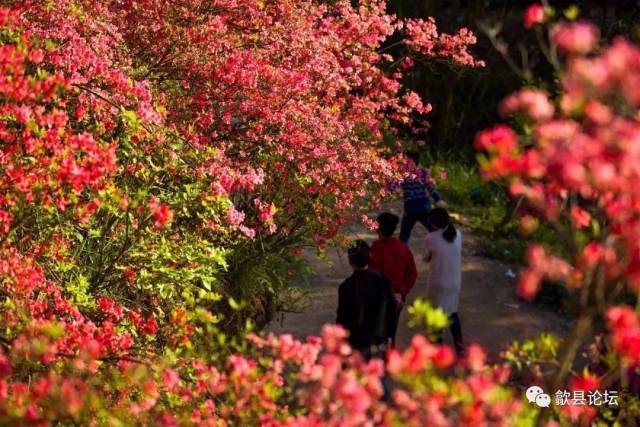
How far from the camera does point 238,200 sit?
9.76 meters

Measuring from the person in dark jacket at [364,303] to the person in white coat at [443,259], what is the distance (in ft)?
5.33

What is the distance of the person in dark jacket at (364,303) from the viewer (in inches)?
271

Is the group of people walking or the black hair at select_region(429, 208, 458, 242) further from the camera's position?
the black hair at select_region(429, 208, 458, 242)

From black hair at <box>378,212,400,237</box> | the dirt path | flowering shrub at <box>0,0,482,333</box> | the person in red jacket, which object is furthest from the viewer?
the dirt path

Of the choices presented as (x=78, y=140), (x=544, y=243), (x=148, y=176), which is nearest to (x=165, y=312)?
(x=148, y=176)

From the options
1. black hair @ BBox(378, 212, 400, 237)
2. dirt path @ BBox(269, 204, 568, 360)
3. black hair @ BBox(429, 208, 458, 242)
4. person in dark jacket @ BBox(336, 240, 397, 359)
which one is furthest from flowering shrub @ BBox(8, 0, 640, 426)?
black hair @ BBox(429, 208, 458, 242)

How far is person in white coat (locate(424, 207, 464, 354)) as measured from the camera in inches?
337

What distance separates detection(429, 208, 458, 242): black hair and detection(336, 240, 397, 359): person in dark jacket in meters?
1.62

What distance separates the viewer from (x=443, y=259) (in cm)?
859

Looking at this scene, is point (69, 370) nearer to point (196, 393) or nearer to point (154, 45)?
point (196, 393)

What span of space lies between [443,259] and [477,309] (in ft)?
8.10

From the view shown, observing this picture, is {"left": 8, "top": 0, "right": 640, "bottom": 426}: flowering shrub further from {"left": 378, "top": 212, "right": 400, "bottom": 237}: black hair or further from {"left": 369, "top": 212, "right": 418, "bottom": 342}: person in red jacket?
{"left": 378, "top": 212, "right": 400, "bottom": 237}: black hair

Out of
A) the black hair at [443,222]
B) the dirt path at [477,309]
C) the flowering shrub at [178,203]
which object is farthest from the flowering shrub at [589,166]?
the dirt path at [477,309]

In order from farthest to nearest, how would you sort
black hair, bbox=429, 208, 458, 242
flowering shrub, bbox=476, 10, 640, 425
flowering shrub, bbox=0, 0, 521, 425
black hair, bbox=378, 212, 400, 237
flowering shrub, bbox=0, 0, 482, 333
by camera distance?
black hair, bbox=429, 208, 458, 242, black hair, bbox=378, 212, 400, 237, flowering shrub, bbox=0, 0, 482, 333, flowering shrub, bbox=0, 0, 521, 425, flowering shrub, bbox=476, 10, 640, 425
